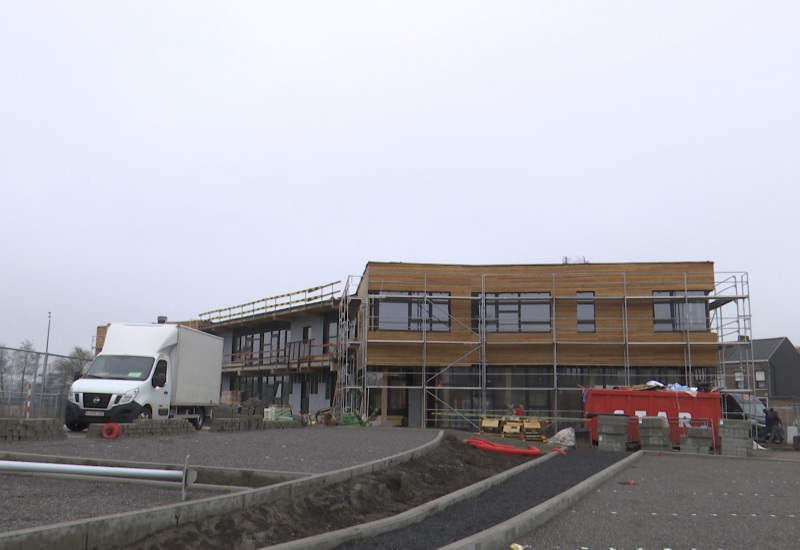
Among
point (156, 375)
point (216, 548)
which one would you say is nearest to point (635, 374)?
point (156, 375)

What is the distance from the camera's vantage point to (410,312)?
30.0 m

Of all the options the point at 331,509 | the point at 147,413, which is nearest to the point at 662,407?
the point at 147,413

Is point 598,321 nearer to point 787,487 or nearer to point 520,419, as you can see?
point 520,419

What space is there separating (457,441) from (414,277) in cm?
1311

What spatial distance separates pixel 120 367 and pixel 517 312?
16275 mm

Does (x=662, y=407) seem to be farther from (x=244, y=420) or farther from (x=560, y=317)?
(x=244, y=420)

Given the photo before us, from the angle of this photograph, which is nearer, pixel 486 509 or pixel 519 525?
pixel 519 525

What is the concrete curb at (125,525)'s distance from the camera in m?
5.16

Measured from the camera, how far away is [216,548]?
20.4 ft

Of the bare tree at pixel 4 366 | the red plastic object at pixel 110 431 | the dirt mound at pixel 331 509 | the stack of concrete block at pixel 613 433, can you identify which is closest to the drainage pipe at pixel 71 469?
the dirt mound at pixel 331 509

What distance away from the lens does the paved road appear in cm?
746

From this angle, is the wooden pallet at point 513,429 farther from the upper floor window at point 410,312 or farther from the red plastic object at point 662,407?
the upper floor window at point 410,312

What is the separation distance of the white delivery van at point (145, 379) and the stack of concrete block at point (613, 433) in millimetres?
13158

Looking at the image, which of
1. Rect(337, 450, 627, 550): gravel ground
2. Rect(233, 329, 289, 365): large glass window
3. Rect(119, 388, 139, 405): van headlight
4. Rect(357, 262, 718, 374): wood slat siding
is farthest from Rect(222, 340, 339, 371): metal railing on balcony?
Rect(337, 450, 627, 550): gravel ground
